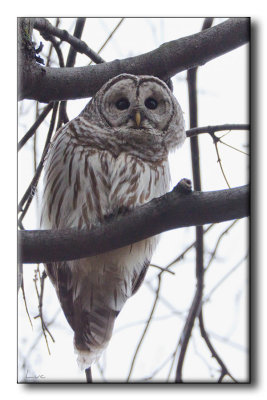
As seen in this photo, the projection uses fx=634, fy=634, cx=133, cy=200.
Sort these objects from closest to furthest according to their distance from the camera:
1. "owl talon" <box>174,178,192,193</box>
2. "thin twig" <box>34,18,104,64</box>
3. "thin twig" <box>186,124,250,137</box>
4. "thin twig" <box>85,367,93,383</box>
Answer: "owl talon" <box>174,178,192,193</box>, "thin twig" <box>85,367,93,383</box>, "thin twig" <box>186,124,250,137</box>, "thin twig" <box>34,18,104,64</box>

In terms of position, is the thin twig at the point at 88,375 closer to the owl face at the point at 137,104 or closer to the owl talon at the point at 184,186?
the owl talon at the point at 184,186

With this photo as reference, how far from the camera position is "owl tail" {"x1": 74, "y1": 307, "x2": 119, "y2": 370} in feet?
7.04

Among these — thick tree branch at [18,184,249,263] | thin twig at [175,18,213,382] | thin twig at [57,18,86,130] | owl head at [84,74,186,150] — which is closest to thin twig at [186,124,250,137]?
thin twig at [175,18,213,382]

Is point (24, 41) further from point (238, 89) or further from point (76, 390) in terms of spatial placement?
point (76, 390)

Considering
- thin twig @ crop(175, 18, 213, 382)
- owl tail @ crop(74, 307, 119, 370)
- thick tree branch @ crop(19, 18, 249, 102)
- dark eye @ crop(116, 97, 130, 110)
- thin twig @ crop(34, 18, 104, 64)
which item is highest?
thin twig @ crop(34, 18, 104, 64)

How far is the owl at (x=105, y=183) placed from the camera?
231 cm

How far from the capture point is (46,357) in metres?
2.10

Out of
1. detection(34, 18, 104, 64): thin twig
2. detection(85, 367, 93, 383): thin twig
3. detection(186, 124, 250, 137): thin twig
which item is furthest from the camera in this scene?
detection(34, 18, 104, 64): thin twig

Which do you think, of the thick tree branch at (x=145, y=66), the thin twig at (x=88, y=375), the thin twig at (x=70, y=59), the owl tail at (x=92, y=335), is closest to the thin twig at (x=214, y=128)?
the thick tree branch at (x=145, y=66)

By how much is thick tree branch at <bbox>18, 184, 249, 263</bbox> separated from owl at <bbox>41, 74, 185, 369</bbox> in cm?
A: 27

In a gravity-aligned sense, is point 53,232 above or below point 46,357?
above

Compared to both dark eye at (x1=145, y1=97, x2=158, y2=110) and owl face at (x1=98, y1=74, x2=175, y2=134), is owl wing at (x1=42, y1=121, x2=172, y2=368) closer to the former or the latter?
owl face at (x1=98, y1=74, x2=175, y2=134)

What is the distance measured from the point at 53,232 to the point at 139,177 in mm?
551
